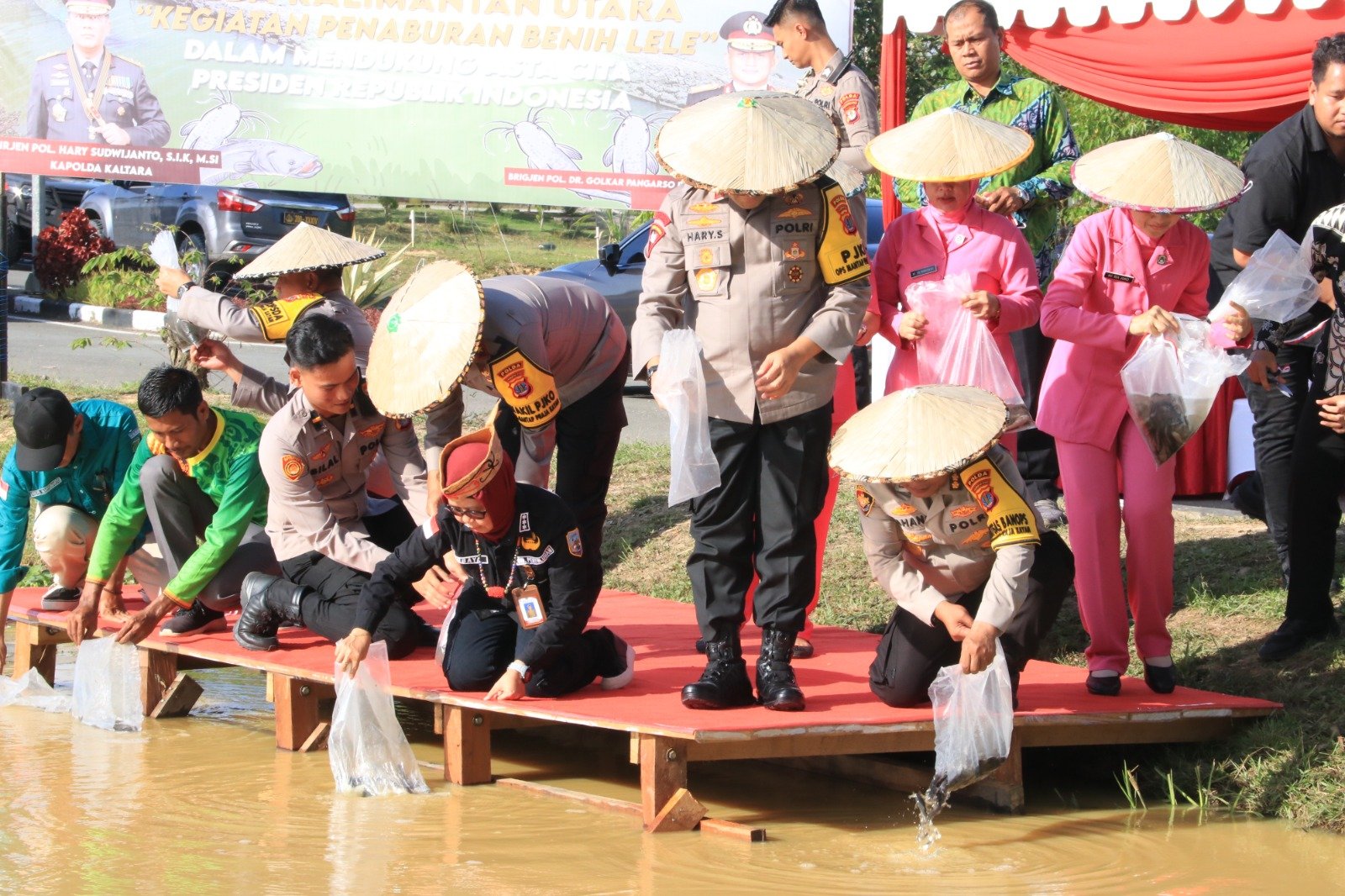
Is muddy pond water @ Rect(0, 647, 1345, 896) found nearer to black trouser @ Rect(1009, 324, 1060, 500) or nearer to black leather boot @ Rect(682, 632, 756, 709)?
black leather boot @ Rect(682, 632, 756, 709)

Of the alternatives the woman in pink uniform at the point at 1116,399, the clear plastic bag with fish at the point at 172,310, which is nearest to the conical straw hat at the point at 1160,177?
the woman in pink uniform at the point at 1116,399

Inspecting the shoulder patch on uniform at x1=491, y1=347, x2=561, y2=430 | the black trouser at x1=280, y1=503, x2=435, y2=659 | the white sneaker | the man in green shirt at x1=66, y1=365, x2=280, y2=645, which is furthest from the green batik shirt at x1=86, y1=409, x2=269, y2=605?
the white sneaker

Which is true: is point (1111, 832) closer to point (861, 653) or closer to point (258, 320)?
point (861, 653)

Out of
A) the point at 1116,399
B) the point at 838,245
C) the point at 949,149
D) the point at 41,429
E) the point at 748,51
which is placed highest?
the point at 748,51

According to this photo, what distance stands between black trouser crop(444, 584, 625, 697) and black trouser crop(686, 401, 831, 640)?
1.31 feet

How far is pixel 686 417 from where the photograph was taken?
14.9 feet

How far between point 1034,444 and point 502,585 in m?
2.66

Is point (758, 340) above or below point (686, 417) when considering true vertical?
above

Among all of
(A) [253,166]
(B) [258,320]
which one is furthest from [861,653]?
(A) [253,166]

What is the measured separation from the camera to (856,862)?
4312mm

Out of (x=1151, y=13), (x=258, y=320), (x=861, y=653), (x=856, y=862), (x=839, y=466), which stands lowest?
(x=856, y=862)

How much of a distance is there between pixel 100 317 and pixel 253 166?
254 inches

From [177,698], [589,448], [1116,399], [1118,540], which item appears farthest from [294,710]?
[1116,399]

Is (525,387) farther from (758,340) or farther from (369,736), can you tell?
(369,736)
